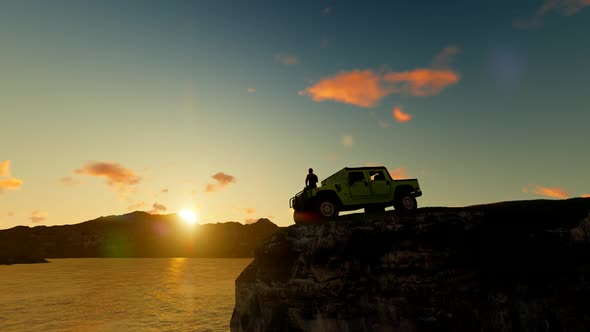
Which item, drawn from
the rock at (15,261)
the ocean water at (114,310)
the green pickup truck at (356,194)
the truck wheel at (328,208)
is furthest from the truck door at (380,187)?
the rock at (15,261)

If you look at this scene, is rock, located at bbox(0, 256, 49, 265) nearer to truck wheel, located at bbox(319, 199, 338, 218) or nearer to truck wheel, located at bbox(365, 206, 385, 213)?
truck wheel, located at bbox(319, 199, 338, 218)

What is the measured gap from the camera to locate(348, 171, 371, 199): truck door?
17266 millimetres

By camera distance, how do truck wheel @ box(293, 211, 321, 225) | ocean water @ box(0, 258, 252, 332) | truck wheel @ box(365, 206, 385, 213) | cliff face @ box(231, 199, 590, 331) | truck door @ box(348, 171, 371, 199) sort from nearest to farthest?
cliff face @ box(231, 199, 590, 331), truck wheel @ box(293, 211, 321, 225), truck door @ box(348, 171, 371, 199), truck wheel @ box(365, 206, 385, 213), ocean water @ box(0, 258, 252, 332)

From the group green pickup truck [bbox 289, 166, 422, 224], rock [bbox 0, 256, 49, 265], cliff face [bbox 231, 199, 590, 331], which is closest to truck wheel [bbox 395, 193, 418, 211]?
green pickup truck [bbox 289, 166, 422, 224]

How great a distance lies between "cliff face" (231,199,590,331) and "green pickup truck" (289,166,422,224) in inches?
34.7

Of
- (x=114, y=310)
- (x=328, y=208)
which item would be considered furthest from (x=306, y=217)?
(x=114, y=310)

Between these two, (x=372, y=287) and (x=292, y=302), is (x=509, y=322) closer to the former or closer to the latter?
(x=372, y=287)

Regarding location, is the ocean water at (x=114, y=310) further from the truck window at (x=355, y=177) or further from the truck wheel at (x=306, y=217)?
the truck window at (x=355, y=177)

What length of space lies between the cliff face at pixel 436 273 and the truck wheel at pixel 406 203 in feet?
3.35

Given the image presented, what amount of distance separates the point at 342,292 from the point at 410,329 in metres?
3.12

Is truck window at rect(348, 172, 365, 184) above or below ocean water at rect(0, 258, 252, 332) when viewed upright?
above

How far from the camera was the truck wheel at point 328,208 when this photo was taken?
55.5ft

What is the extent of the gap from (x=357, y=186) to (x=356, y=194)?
42cm

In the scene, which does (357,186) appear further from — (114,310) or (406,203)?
(114,310)
